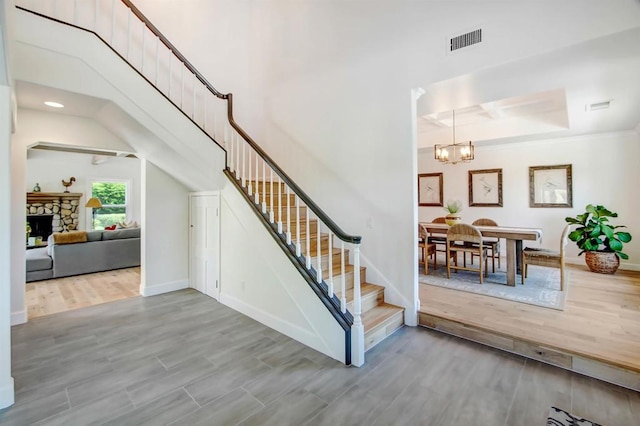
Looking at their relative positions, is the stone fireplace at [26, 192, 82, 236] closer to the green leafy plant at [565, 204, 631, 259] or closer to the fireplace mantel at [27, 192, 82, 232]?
the fireplace mantel at [27, 192, 82, 232]

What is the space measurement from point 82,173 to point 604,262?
12.7 metres

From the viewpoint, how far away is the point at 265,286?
3.35 meters

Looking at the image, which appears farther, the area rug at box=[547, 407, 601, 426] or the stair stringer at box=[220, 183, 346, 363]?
the stair stringer at box=[220, 183, 346, 363]

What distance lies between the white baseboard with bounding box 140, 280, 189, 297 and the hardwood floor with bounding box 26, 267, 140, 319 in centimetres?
20

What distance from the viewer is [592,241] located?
4934 millimetres

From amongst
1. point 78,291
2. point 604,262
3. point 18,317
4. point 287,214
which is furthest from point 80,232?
point 604,262

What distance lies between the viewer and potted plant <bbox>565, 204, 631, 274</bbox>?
4789mm

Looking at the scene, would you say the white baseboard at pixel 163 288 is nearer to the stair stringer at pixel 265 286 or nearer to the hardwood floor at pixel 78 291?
the hardwood floor at pixel 78 291

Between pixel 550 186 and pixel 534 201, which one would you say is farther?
pixel 534 201

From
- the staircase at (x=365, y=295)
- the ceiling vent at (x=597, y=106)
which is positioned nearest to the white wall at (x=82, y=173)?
the staircase at (x=365, y=295)

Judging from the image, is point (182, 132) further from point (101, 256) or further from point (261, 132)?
point (101, 256)

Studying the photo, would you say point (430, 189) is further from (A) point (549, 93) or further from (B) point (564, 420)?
(B) point (564, 420)

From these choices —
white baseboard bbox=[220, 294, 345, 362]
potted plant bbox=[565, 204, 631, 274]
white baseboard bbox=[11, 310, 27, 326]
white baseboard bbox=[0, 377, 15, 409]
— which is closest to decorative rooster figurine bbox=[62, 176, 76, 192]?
white baseboard bbox=[11, 310, 27, 326]

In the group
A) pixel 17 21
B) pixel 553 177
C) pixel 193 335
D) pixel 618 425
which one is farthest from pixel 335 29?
pixel 553 177
